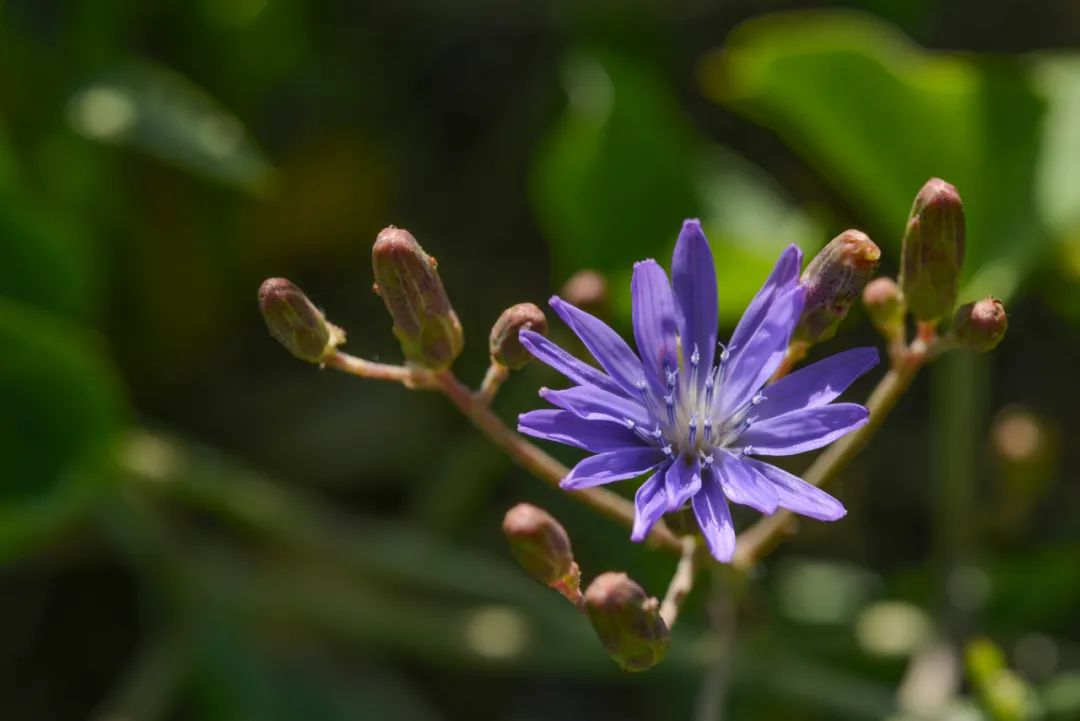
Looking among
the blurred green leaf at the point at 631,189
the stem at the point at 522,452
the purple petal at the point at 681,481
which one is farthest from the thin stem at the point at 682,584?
the blurred green leaf at the point at 631,189

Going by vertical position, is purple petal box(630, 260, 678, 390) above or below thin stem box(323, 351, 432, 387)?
above

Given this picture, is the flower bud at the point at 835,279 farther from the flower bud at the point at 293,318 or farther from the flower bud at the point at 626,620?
the flower bud at the point at 293,318

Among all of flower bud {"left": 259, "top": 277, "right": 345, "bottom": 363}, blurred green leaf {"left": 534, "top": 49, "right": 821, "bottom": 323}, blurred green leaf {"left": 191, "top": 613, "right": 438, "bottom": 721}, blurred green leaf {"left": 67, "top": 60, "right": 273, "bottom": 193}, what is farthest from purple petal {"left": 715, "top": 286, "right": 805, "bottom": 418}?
blurred green leaf {"left": 191, "top": 613, "right": 438, "bottom": 721}

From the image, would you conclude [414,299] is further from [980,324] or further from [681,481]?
[980,324]

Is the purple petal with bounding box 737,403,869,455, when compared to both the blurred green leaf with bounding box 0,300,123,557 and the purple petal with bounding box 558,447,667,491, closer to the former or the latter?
the purple petal with bounding box 558,447,667,491

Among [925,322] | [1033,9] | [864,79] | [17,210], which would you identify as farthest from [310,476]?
[1033,9]

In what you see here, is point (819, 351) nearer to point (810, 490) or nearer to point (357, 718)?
point (357, 718)
